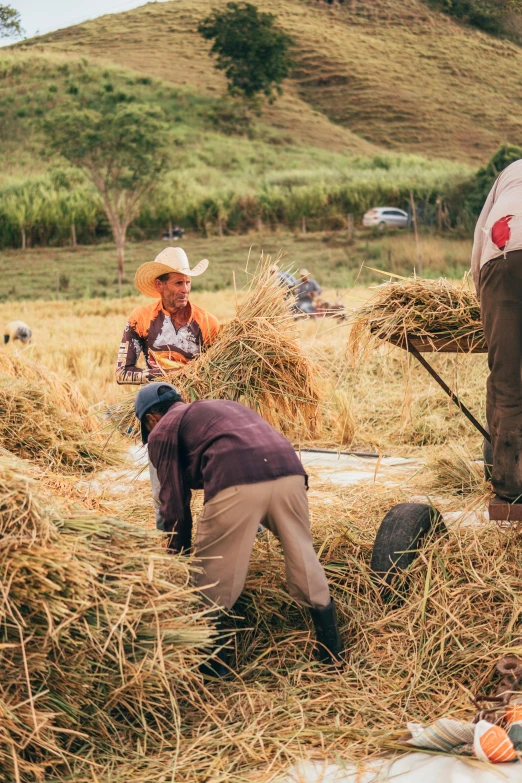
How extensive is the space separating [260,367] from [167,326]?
747 millimetres

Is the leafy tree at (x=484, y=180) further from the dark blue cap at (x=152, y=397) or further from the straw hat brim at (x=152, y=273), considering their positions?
the dark blue cap at (x=152, y=397)

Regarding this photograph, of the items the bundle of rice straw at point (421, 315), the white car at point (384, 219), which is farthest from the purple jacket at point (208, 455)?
the white car at point (384, 219)

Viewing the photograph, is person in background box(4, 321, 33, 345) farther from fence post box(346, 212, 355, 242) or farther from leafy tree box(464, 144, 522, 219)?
leafy tree box(464, 144, 522, 219)

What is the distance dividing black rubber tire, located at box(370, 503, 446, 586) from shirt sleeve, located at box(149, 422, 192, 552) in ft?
3.17

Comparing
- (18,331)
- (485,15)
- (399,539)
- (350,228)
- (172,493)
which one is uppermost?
(485,15)

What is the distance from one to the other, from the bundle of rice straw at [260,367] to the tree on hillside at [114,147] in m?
27.0

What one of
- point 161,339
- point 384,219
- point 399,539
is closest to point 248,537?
point 399,539

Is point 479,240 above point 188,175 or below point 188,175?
above

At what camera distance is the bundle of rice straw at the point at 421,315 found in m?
4.46

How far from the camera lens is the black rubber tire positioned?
4094 millimetres

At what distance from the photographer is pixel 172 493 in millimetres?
3561

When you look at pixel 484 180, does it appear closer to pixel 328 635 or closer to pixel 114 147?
pixel 114 147

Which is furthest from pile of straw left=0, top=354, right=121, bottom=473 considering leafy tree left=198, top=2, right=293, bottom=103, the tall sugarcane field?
leafy tree left=198, top=2, right=293, bottom=103

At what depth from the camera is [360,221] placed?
35750 millimetres
